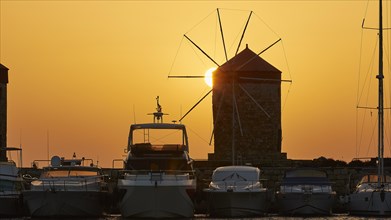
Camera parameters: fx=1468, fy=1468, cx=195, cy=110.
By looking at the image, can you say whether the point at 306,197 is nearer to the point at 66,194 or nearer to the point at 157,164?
the point at 157,164

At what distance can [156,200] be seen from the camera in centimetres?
5009

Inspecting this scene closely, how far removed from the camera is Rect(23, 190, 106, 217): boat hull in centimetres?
5091

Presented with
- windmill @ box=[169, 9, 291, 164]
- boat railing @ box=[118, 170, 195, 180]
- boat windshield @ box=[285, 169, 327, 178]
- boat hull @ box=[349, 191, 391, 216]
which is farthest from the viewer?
windmill @ box=[169, 9, 291, 164]

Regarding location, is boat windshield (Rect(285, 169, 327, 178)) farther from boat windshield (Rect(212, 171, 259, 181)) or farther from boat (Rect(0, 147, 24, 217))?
boat (Rect(0, 147, 24, 217))

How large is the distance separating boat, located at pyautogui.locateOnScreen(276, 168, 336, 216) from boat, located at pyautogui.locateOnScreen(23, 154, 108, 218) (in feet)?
21.4

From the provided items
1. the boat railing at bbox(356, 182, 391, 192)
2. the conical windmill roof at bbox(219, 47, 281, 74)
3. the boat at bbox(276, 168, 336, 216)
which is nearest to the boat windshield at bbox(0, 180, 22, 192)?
the boat at bbox(276, 168, 336, 216)

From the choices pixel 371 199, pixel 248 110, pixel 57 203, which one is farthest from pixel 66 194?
pixel 248 110

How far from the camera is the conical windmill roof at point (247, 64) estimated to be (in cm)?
7769

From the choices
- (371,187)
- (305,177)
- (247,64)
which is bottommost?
(371,187)

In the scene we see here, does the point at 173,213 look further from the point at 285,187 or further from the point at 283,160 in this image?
the point at 283,160

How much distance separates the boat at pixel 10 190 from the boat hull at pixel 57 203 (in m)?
1.89

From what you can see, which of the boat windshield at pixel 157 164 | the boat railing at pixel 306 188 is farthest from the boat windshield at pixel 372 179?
the boat windshield at pixel 157 164

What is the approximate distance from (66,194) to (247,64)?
2837 centimetres

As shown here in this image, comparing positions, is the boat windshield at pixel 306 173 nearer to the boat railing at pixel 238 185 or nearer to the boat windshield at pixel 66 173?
the boat railing at pixel 238 185
